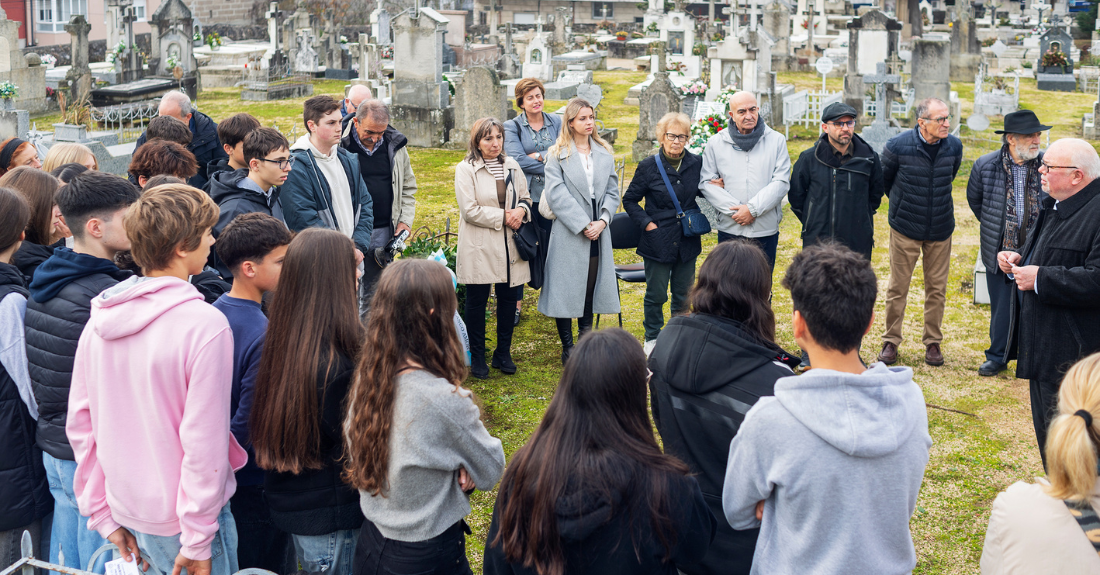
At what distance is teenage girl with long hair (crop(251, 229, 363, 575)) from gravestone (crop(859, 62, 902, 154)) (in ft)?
28.7

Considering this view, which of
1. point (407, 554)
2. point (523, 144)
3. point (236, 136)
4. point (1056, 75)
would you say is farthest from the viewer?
point (1056, 75)

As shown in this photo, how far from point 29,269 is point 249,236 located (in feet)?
3.80

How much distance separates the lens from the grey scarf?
6.24 meters

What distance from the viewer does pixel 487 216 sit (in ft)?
19.4

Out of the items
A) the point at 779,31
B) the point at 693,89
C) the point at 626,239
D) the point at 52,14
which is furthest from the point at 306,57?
the point at 626,239

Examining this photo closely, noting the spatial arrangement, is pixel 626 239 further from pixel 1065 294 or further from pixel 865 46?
pixel 865 46

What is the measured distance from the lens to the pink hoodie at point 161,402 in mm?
2811

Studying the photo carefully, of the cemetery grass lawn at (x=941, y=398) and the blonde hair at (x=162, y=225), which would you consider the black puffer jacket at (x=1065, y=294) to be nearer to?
the cemetery grass lawn at (x=941, y=398)

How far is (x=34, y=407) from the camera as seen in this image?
3258 mm

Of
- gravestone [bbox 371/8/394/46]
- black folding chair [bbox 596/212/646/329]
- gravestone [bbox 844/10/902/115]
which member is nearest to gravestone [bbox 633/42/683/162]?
gravestone [bbox 844/10/902/115]

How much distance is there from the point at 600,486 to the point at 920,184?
4774mm

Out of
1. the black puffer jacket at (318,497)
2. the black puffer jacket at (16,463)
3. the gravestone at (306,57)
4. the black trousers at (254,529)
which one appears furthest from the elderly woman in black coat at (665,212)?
the gravestone at (306,57)

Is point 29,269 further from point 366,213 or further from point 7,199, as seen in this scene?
point 366,213

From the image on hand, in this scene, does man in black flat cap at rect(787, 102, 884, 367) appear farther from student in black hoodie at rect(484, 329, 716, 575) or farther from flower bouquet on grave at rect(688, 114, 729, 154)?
flower bouquet on grave at rect(688, 114, 729, 154)
